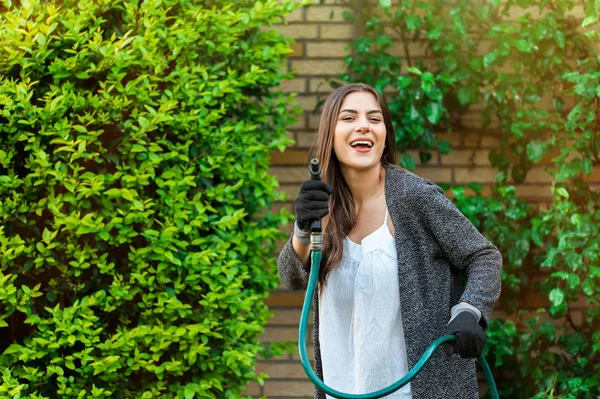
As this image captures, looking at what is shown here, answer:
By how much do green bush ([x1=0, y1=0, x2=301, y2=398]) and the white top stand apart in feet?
2.97

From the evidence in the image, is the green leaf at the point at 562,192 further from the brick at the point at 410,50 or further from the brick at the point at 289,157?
the brick at the point at 289,157

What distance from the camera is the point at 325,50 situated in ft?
15.4

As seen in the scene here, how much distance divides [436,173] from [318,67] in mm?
849

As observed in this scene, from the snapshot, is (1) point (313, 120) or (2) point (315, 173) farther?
(1) point (313, 120)

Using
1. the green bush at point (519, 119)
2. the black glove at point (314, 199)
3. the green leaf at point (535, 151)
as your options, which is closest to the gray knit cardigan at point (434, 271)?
the black glove at point (314, 199)

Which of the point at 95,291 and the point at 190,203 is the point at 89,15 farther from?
the point at 95,291

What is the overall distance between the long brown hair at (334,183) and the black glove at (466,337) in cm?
48

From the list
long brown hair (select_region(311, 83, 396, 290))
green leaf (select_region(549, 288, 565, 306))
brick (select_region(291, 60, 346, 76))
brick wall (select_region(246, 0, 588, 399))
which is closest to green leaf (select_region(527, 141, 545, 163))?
brick wall (select_region(246, 0, 588, 399))

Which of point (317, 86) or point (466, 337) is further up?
point (317, 86)

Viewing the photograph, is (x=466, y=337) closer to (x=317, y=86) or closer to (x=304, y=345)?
(x=304, y=345)

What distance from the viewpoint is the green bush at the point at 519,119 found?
4.27 meters

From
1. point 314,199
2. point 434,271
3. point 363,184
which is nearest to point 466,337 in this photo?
point 434,271

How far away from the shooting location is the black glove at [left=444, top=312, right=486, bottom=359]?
2.49 meters

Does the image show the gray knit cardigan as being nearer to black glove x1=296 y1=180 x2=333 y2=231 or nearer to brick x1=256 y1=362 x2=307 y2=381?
black glove x1=296 y1=180 x2=333 y2=231
